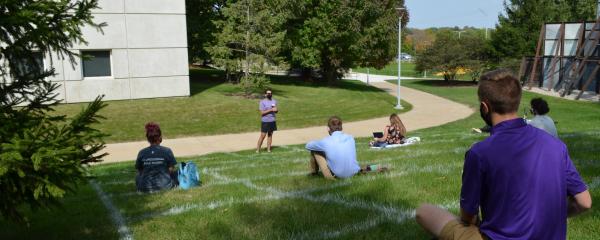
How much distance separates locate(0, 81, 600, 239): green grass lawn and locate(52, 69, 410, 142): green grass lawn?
31.3 feet

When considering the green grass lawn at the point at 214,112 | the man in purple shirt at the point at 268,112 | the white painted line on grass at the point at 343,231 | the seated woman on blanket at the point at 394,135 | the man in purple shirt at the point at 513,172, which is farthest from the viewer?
the green grass lawn at the point at 214,112

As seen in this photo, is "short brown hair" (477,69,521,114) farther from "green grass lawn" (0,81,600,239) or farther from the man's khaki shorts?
"green grass lawn" (0,81,600,239)

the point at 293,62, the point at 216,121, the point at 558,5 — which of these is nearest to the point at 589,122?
the point at 216,121

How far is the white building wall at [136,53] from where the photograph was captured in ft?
71.7

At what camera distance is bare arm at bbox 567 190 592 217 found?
3.10 metres

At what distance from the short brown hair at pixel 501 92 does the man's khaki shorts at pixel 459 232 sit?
745 millimetres

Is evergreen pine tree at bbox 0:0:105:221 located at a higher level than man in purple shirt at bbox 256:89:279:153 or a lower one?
Answer: higher

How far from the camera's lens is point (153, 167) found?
754cm

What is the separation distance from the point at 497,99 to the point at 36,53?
4665 millimetres

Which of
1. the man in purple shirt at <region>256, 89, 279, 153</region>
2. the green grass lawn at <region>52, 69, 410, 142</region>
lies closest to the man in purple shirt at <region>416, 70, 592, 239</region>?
the man in purple shirt at <region>256, 89, 279, 153</region>

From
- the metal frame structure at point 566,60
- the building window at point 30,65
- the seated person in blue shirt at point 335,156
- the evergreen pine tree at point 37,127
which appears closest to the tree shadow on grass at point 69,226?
the evergreen pine tree at point 37,127

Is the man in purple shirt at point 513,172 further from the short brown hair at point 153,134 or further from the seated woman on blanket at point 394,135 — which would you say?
the seated woman on blanket at point 394,135

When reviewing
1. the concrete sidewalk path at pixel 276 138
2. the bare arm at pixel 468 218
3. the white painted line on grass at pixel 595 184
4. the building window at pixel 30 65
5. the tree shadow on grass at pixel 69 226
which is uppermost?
the building window at pixel 30 65

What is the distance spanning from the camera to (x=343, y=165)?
755 centimetres
